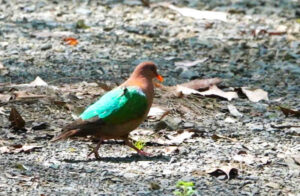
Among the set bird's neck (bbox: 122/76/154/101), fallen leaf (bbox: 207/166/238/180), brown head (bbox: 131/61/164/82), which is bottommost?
fallen leaf (bbox: 207/166/238/180)

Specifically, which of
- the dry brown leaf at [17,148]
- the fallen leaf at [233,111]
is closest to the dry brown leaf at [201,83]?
the fallen leaf at [233,111]

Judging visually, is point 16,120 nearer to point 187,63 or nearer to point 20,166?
point 20,166

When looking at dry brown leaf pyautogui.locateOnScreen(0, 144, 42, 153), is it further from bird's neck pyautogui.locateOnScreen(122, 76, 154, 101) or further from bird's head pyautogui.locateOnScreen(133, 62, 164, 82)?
bird's head pyautogui.locateOnScreen(133, 62, 164, 82)

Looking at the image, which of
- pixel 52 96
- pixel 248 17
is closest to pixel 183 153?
pixel 52 96

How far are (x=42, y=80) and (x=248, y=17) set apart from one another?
4.43 meters

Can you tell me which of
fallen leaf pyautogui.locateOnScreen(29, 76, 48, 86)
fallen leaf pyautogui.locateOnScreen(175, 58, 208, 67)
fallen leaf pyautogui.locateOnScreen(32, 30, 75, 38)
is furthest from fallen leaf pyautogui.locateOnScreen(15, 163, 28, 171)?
fallen leaf pyautogui.locateOnScreen(32, 30, 75, 38)

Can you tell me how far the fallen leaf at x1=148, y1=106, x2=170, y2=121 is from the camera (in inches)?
294

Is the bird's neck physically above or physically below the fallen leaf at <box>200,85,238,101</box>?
above

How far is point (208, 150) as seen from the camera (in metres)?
6.48

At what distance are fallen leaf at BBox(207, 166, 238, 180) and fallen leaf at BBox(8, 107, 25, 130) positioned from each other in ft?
6.30

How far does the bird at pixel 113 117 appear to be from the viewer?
613cm

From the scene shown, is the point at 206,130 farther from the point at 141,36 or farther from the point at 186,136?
the point at 141,36

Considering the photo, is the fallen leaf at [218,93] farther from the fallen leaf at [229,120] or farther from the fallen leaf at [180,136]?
the fallen leaf at [180,136]

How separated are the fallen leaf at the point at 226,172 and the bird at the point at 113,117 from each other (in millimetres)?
706
